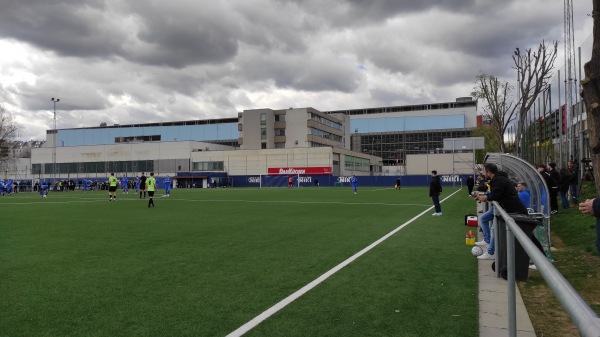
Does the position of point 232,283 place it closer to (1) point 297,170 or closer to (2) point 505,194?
(2) point 505,194

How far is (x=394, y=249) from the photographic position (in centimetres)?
938


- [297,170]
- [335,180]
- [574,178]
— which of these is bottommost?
[335,180]

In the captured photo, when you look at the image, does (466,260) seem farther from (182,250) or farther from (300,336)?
(182,250)

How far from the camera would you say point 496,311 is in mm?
5082

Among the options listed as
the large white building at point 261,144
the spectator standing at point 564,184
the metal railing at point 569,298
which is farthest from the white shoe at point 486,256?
the large white building at point 261,144

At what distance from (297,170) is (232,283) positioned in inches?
3089

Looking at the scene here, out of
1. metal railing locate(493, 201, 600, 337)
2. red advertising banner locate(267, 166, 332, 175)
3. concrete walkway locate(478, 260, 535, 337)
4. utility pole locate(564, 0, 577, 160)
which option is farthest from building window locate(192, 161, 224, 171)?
metal railing locate(493, 201, 600, 337)

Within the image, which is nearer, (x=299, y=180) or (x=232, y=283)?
(x=232, y=283)

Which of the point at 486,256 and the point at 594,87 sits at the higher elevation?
the point at 594,87

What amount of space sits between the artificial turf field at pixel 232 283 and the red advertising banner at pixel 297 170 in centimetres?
7133

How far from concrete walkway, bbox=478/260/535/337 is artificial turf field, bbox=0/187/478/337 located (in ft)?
0.41

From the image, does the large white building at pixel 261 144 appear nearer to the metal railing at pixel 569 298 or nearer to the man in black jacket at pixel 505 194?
the man in black jacket at pixel 505 194

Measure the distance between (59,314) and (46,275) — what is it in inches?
94.0

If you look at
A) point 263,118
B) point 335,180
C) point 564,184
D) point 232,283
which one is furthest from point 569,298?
point 263,118
